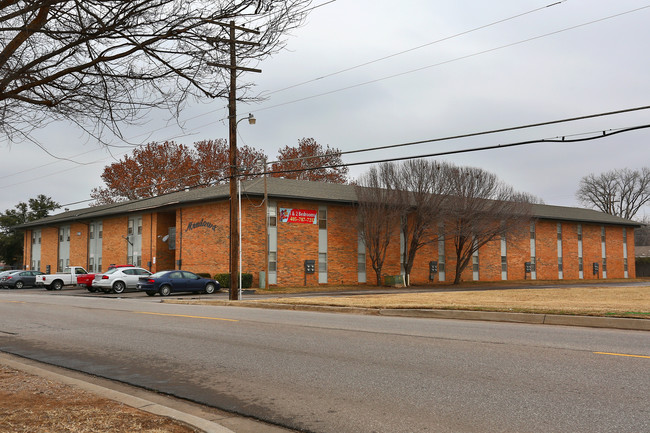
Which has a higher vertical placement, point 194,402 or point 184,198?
point 184,198

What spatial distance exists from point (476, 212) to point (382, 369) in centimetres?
3946

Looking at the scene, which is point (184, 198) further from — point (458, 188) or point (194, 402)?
point (194, 402)

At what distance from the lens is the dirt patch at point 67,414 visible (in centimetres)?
527

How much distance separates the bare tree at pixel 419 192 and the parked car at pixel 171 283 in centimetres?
1650

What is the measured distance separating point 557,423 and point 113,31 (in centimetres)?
595

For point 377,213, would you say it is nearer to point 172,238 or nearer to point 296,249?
point 296,249

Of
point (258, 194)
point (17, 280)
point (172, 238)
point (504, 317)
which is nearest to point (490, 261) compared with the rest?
point (258, 194)

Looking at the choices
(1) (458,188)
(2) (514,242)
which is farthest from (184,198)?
(2) (514,242)

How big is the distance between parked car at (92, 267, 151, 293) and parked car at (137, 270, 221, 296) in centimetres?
153

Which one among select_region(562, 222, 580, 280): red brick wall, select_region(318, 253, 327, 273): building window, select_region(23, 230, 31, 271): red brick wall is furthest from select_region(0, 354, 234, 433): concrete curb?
select_region(23, 230, 31, 271): red brick wall

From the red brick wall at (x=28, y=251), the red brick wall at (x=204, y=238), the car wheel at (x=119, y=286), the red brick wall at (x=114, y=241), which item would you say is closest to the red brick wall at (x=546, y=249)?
the red brick wall at (x=204, y=238)

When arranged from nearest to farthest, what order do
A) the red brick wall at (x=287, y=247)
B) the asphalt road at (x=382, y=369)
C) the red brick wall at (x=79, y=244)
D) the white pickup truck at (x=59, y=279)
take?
the asphalt road at (x=382, y=369) → the red brick wall at (x=287, y=247) → the white pickup truck at (x=59, y=279) → the red brick wall at (x=79, y=244)

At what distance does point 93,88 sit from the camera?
7371 mm

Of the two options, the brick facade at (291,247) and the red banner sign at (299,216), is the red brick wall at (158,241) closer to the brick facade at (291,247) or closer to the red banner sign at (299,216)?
the brick facade at (291,247)
